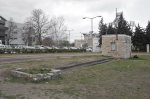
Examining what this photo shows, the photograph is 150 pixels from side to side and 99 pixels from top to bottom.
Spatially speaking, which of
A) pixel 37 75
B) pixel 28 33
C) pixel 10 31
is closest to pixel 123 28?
pixel 28 33

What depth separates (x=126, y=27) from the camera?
8144cm

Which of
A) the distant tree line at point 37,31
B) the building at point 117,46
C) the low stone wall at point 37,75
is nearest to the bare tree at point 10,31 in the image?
the distant tree line at point 37,31

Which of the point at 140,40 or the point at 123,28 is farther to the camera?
the point at 123,28

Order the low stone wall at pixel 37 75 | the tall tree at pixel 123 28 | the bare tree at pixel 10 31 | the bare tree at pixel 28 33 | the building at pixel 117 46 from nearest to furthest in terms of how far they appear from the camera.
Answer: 1. the low stone wall at pixel 37 75
2. the building at pixel 117 46
3. the tall tree at pixel 123 28
4. the bare tree at pixel 28 33
5. the bare tree at pixel 10 31

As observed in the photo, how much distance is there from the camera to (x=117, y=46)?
122ft

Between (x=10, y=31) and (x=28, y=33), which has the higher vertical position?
(x=10, y=31)

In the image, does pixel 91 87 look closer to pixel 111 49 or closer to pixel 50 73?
pixel 50 73

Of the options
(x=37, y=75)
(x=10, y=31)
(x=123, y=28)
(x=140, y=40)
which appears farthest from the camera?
(x=10, y=31)

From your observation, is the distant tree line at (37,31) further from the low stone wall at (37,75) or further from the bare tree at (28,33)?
the low stone wall at (37,75)

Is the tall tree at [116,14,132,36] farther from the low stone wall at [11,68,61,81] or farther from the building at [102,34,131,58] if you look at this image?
the low stone wall at [11,68,61,81]

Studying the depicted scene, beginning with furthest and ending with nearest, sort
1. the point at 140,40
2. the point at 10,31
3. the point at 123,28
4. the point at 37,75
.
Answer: the point at 10,31 < the point at 123,28 < the point at 140,40 < the point at 37,75

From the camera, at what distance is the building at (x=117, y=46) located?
3688 cm

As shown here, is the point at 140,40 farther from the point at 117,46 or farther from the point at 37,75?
the point at 37,75

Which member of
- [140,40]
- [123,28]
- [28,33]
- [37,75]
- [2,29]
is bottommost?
[37,75]
